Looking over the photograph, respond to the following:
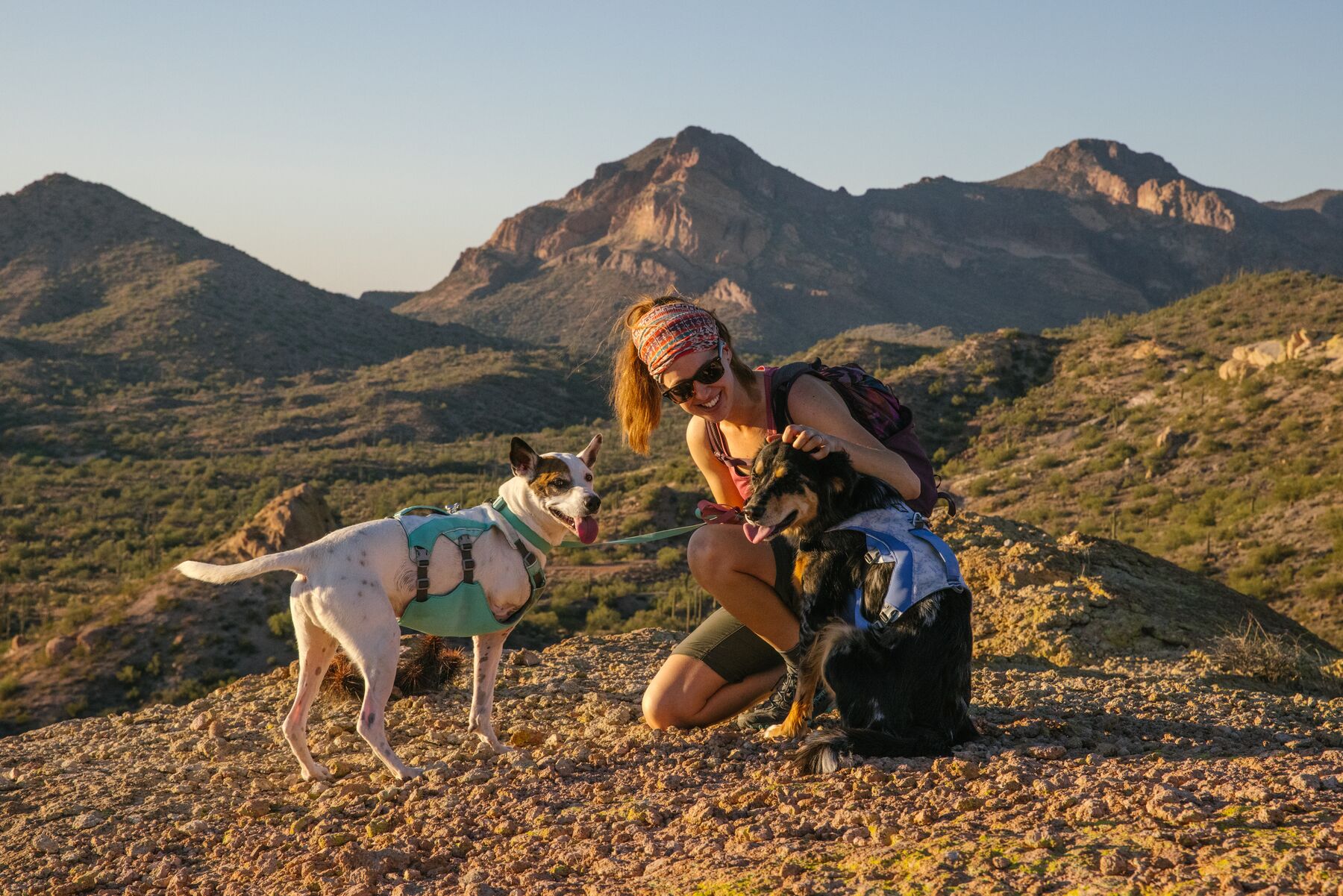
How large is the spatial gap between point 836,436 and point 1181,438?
2065 centimetres

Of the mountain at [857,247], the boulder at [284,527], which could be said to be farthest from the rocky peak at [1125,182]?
the boulder at [284,527]

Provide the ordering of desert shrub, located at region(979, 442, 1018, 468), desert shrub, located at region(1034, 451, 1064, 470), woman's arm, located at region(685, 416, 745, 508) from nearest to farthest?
woman's arm, located at region(685, 416, 745, 508)
desert shrub, located at region(1034, 451, 1064, 470)
desert shrub, located at region(979, 442, 1018, 468)

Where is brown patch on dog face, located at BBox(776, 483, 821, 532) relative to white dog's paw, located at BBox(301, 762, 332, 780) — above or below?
above

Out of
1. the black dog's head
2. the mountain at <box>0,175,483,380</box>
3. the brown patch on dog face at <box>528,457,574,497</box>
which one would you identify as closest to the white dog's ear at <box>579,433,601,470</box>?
the brown patch on dog face at <box>528,457,574,497</box>

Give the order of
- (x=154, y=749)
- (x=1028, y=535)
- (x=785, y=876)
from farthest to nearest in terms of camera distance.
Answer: (x=1028, y=535) < (x=154, y=749) < (x=785, y=876)

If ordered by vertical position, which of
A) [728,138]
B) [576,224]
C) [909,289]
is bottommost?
[909,289]

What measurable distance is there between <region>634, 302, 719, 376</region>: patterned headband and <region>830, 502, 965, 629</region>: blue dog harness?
98cm

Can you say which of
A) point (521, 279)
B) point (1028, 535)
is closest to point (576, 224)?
Result: point (521, 279)

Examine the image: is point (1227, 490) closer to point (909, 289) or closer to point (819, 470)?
point (819, 470)

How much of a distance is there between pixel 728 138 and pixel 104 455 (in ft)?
362

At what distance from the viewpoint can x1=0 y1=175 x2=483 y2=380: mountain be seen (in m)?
56.8

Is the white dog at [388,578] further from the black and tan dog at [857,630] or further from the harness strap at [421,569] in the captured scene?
the black and tan dog at [857,630]

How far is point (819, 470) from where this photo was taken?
4.17 m

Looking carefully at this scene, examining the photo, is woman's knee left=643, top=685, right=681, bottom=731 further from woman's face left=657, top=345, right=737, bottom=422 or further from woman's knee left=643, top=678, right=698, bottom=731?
woman's face left=657, top=345, right=737, bottom=422
